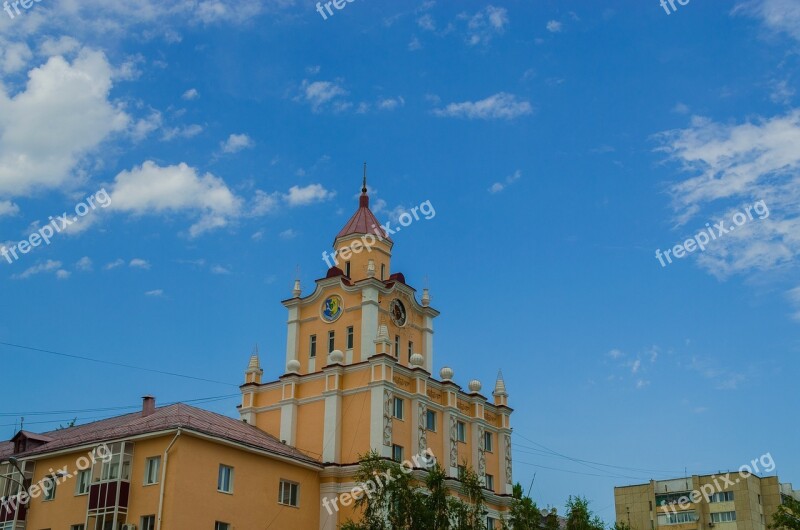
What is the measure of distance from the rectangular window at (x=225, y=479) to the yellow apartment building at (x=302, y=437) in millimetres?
58

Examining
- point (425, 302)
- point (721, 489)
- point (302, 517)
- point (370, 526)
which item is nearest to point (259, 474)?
point (302, 517)

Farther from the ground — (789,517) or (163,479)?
(163,479)

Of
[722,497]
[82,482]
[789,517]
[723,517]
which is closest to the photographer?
[789,517]

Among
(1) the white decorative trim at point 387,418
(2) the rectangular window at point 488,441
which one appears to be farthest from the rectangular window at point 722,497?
(1) the white decorative trim at point 387,418

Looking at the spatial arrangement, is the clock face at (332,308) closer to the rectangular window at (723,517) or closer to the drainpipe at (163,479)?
the drainpipe at (163,479)

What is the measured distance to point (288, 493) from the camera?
57.3 m

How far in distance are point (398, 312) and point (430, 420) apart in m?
8.97

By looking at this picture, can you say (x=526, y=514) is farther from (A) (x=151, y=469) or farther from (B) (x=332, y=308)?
(B) (x=332, y=308)

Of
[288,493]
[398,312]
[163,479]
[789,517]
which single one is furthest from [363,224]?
[789,517]

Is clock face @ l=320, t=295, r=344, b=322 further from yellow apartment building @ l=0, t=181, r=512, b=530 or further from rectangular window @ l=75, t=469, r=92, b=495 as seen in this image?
rectangular window @ l=75, t=469, r=92, b=495

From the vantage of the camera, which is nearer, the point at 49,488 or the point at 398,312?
the point at 49,488

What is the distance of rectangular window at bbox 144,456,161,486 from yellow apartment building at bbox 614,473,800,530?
71735 millimetres

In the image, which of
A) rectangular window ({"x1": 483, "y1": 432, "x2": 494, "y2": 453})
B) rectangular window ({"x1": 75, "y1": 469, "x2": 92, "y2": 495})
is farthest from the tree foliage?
rectangular window ({"x1": 483, "y1": 432, "x2": 494, "y2": 453})

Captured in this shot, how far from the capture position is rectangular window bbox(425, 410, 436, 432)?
6451cm
